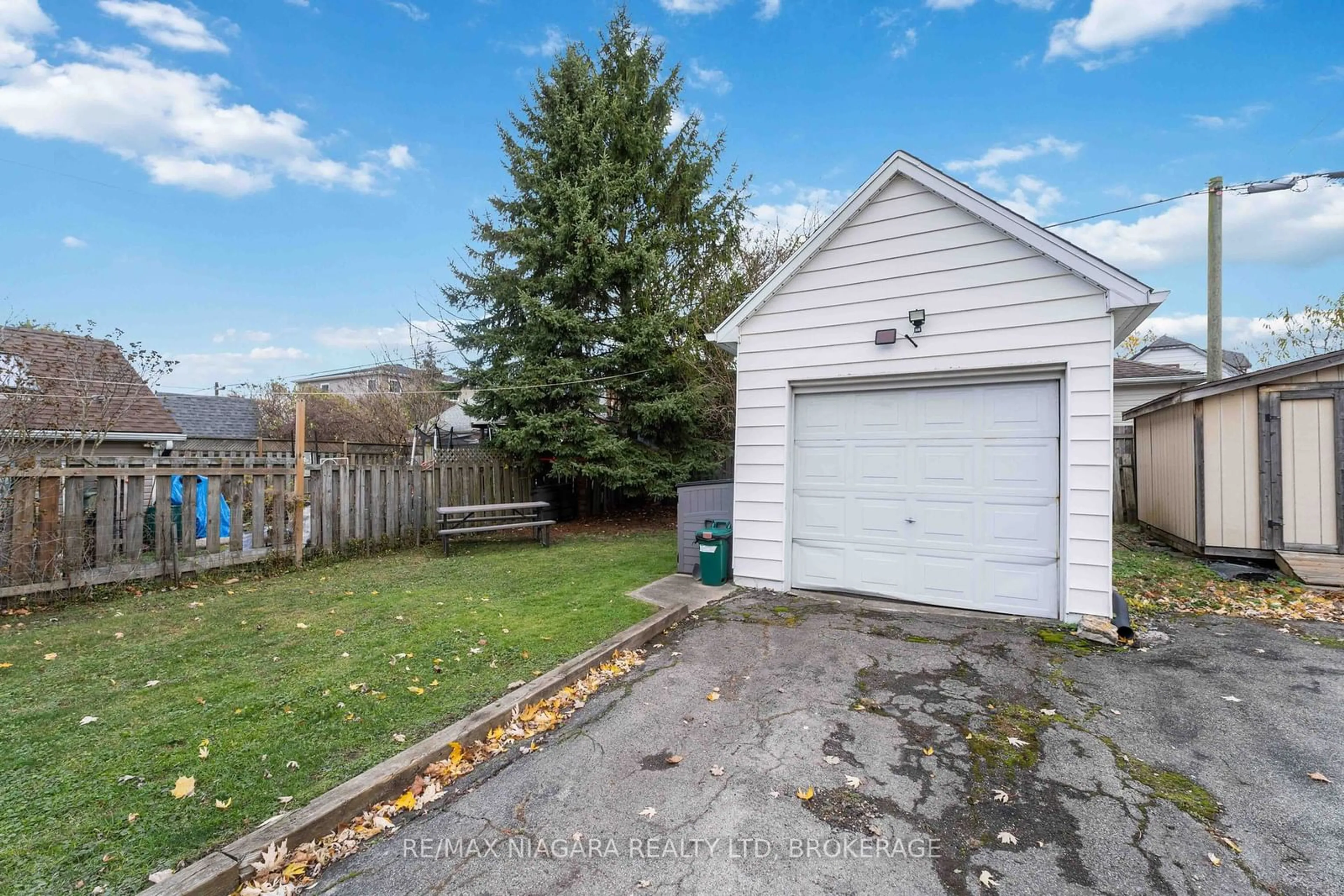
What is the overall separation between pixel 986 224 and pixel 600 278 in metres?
8.46

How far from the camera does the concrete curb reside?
200 centimetres

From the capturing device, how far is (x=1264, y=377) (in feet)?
22.9

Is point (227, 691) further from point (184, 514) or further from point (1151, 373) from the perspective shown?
point (1151, 373)

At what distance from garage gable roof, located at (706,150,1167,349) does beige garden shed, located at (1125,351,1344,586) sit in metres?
3.57

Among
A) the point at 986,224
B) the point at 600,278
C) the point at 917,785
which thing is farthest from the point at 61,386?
the point at 986,224

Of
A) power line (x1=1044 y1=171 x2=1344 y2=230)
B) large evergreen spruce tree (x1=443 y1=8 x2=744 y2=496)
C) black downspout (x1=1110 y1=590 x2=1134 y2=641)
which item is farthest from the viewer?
large evergreen spruce tree (x1=443 y1=8 x2=744 y2=496)

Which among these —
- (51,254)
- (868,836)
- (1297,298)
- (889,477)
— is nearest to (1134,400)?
(1297,298)

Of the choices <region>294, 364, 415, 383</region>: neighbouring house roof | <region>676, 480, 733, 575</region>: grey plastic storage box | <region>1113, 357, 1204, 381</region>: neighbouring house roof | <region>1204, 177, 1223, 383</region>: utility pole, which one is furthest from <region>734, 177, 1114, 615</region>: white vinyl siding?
<region>294, 364, 415, 383</region>: neighbouring house roof

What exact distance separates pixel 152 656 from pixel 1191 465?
11736mm

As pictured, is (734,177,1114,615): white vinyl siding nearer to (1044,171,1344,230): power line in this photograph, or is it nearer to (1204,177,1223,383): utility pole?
(1044,171,1344,230): power line

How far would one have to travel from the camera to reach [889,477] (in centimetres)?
585

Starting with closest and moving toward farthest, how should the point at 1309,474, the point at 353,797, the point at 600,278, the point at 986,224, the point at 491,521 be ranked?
the point at 353,797, the point at 986,224, the point at 1309,474, the point at 491,521, the point at 600,278

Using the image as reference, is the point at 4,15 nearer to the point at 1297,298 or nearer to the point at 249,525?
the point at 249,525

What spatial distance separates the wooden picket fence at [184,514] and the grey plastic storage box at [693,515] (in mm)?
4901
